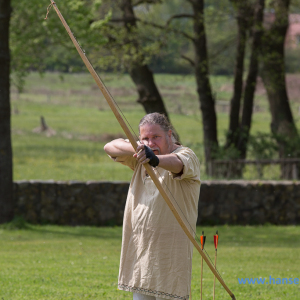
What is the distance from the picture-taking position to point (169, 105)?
46.2 meters

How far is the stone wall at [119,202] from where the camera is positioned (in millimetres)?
11711

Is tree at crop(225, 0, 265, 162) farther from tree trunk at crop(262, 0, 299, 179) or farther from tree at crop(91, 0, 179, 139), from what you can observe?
tree at crop(91, 0, 179, 139)

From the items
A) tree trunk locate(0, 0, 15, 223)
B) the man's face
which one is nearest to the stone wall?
tree trunk locate(0, 0, 15, 223)

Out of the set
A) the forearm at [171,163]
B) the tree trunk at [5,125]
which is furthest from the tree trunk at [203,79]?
the forearm at [171,163]

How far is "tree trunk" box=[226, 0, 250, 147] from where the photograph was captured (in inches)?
652

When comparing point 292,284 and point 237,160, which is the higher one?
point 237,160

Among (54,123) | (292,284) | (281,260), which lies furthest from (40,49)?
(54,123)

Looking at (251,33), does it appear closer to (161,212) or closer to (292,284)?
(292,284)

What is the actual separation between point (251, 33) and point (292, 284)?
11514 mm

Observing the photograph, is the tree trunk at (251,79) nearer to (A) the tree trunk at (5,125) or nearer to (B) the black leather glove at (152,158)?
(A) the tree trunk at (5,125)

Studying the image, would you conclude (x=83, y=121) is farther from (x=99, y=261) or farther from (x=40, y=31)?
(x=99, y=261)

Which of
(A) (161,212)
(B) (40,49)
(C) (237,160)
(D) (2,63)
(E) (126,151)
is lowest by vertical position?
(A) (161,212)

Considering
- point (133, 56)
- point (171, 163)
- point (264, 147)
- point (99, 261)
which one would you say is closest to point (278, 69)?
point (264, 147)

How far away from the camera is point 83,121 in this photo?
41.5 meters
